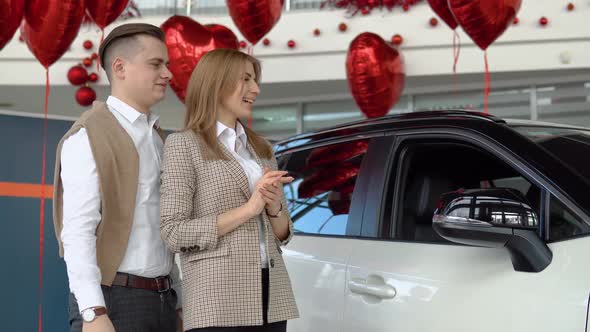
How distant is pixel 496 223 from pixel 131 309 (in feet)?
2.75

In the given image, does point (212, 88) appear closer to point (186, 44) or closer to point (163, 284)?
point (163, 284)

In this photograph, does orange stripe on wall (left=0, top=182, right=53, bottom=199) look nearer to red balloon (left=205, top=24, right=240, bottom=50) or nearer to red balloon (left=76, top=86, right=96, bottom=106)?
red balloon (left=205, top=24, right=240, bottom=50)

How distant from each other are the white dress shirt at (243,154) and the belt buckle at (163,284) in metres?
Answer: 0.23

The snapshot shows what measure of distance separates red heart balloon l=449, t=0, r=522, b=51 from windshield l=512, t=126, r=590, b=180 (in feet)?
7.32

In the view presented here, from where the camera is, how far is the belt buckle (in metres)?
1.76

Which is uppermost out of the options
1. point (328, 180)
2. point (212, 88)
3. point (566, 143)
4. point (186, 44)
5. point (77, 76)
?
point (186, 44)

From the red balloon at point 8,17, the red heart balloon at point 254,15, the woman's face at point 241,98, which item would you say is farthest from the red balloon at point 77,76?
the woman's face at point 241,98

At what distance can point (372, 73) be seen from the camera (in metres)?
5.31

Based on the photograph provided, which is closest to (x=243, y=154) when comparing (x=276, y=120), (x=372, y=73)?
(x=372, y=73)

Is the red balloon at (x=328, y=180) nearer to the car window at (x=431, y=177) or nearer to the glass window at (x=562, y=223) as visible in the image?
the car window at (x=431, y=177)

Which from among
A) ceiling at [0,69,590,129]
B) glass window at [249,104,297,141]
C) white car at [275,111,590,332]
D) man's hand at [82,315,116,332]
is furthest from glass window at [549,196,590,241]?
glass window at [249,104,297,141]

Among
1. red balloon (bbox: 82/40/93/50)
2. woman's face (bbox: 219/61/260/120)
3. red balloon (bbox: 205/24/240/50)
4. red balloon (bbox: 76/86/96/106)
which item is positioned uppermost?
red balloon (bbox: 205/24/240/50)

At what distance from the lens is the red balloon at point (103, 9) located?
15.2 ft

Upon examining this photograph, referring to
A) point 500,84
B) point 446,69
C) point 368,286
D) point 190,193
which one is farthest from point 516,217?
point 500,84
